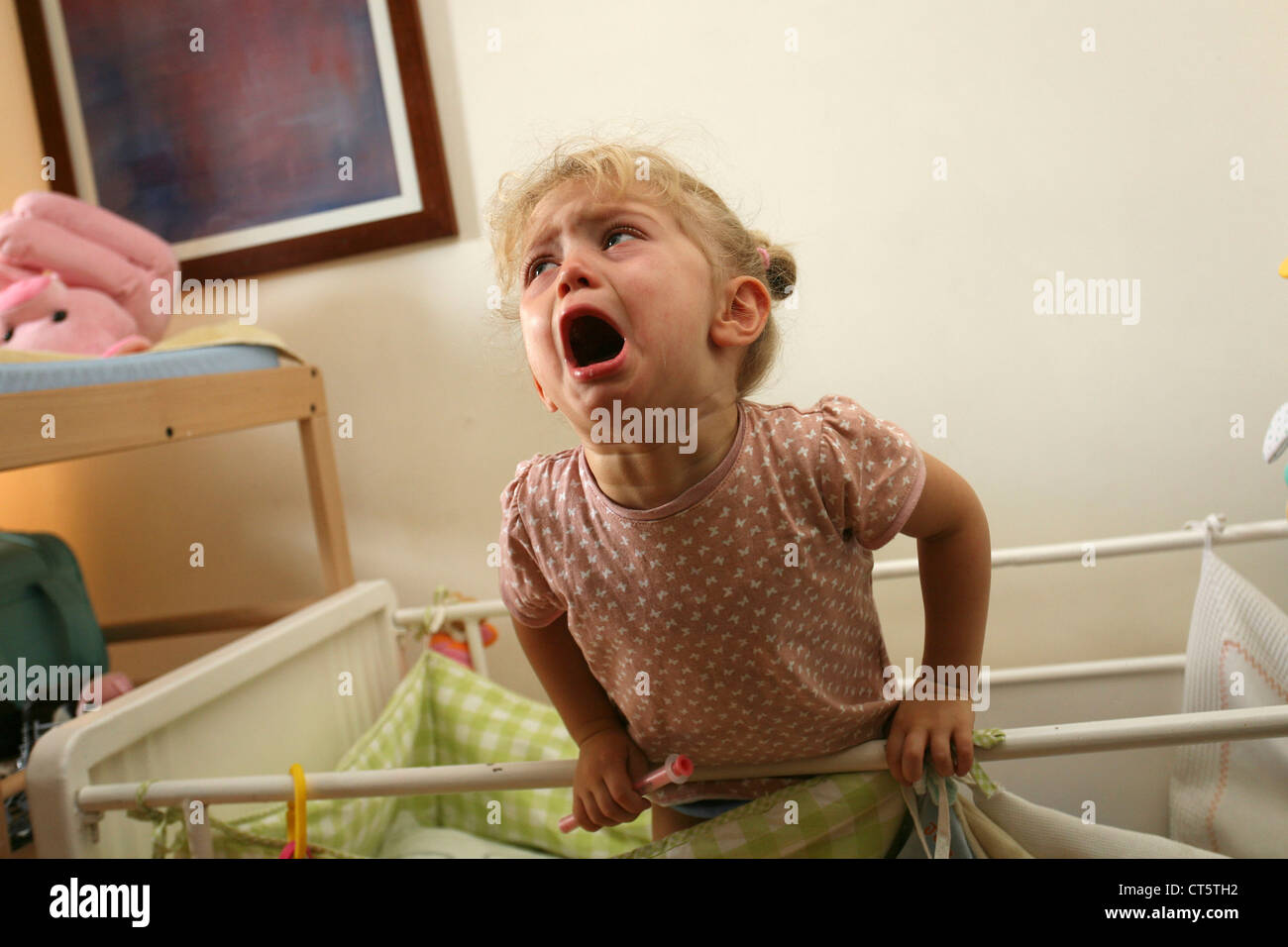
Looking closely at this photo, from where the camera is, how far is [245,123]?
1.38 m

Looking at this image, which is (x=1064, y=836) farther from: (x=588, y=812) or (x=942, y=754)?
(x=588, y=812)

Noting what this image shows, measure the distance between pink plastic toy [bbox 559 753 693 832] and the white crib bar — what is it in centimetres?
2

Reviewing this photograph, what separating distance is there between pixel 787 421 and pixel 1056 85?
78 centimetres

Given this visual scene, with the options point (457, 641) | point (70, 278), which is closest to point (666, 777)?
point (457, 641)

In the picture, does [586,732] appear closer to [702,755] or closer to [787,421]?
[702,755]

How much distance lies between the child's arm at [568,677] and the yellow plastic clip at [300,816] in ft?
0.64

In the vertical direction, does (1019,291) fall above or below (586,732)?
above

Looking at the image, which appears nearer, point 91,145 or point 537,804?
point 537,804

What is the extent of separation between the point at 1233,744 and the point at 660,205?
2.83 feet

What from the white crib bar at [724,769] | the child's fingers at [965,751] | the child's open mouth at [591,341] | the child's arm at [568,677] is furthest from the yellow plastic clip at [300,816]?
the child's fingers at [965,751]

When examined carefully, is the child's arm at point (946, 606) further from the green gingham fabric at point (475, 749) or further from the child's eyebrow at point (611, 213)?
the green gingham fabric at point (475, 749)

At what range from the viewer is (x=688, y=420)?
2.03ft
